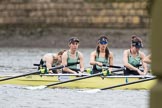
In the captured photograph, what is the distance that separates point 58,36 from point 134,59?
22.3 meters

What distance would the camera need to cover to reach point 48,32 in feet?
115

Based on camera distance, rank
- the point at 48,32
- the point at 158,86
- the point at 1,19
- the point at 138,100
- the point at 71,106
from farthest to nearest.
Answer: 1. the point at 1,19
2. the point at 48,32
3. the point at 138,100
4. the point at 71,106
5. the point at 158,86

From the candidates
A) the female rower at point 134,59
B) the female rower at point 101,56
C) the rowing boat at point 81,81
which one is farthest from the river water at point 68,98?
the female rower at point 101,56

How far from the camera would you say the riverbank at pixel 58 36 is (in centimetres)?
3350

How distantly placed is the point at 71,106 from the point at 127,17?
26442 millimetres

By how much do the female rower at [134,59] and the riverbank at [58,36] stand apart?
20272 mm

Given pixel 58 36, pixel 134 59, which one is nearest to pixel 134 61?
pixel 134 59

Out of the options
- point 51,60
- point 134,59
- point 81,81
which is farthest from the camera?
point 51,60

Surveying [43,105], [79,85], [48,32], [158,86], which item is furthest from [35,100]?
[48,32]

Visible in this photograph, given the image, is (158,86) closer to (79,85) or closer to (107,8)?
(79,85)

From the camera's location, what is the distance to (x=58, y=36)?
34.4 meters

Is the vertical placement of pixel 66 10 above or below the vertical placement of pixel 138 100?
above

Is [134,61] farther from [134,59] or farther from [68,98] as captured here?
[68,98]

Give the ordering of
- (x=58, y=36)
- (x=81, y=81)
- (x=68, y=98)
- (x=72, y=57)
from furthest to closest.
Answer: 1. (x=58, y=36)
2. (x=72, y=57)
3. (x=81, y=81)
4. (x=68, y=98)
